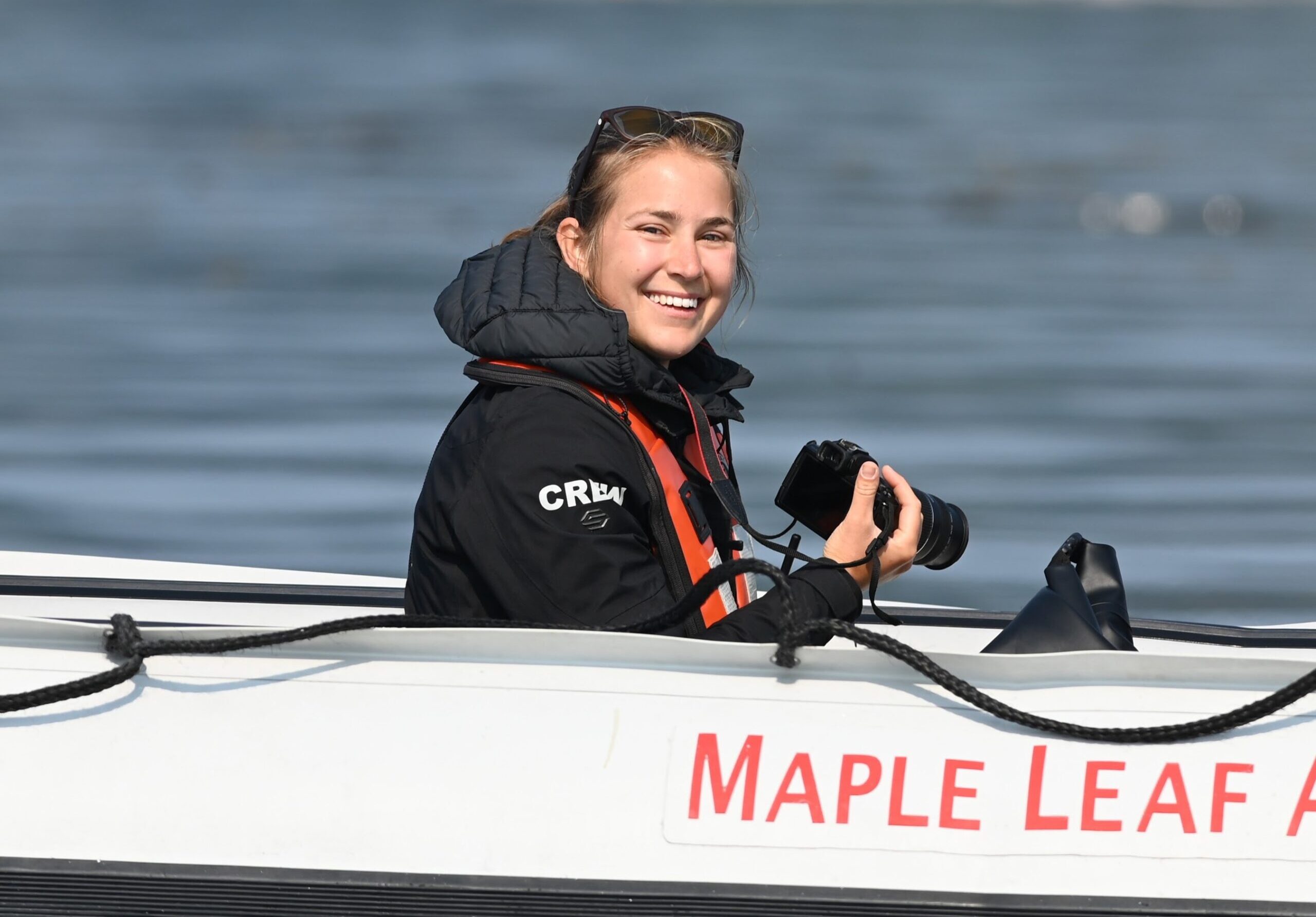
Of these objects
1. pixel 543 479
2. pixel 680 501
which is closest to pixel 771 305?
pixel 680 501

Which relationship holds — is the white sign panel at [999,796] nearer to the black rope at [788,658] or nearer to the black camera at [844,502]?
the black rope at [788,658]

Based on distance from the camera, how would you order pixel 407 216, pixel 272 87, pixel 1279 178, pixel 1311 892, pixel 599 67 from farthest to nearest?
pixel 599 67 < pixel 272 87 < pixel 1279 178 < pixel 407 216 < pixel 1311 892

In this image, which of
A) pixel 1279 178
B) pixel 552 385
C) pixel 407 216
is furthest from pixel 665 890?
pixel 1279 178

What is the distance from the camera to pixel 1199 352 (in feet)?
31.4

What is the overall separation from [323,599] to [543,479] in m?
1.01

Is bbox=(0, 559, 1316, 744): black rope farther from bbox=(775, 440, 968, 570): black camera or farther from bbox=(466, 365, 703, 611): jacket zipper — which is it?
bbox=(775, 440, 968, 570): black camera

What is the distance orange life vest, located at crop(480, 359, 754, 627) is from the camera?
207 cm

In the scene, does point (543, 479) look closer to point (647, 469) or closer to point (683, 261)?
point (647, 469)

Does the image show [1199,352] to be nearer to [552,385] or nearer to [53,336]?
[53,336]

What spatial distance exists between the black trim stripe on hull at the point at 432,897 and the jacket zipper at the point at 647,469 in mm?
421

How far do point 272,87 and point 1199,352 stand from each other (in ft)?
70.1

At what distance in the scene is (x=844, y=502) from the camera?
219 centimetres

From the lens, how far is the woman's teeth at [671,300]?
2182 mm

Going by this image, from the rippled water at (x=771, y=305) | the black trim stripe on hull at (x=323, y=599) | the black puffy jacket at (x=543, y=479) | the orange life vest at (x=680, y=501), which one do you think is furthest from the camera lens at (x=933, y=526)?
the rippled water at (x=771, y=305)
